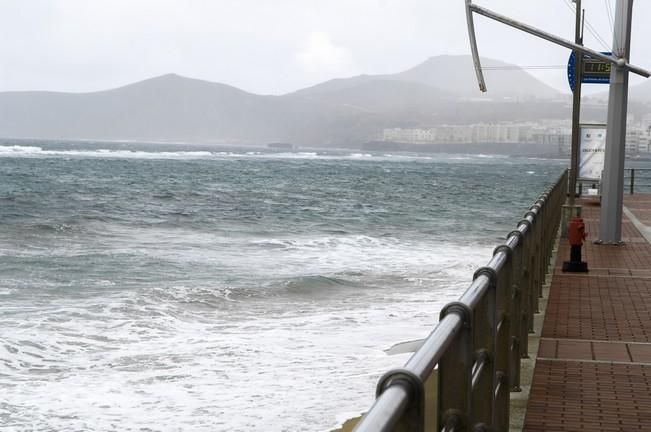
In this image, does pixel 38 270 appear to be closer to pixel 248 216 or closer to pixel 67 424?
pixel 67 424

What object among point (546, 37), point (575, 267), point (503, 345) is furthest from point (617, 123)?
point (503, 345)

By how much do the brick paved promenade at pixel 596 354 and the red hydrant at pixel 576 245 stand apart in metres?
0.15

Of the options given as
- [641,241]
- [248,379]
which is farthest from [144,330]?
[641,241]

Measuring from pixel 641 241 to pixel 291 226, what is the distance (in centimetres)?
1840

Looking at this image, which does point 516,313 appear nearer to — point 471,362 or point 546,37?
point 471,362

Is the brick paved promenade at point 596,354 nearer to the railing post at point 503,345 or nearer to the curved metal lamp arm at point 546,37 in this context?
the railing post at point 503,345

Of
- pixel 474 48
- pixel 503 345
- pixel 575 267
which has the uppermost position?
pixel 474 48

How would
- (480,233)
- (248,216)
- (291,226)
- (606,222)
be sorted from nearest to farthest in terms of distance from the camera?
1. (606,222)
2. (480,233)
3. (291,226)
4. (248,216)

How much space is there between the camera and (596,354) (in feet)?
26.7

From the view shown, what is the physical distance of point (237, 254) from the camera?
973 inches

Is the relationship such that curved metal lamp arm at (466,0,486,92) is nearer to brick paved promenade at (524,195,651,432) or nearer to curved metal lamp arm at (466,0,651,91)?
curved metal lamp arm at (466,0,651,91)

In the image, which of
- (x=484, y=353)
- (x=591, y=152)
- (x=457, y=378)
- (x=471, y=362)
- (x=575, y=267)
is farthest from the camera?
(x=591, y=152)

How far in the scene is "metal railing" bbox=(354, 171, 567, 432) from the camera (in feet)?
7.38

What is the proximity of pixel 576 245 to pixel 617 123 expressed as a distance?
4157 mm
